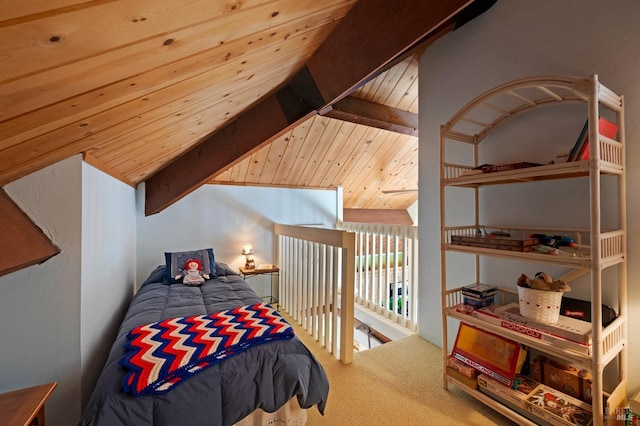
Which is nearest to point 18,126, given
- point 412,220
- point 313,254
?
point 313,254

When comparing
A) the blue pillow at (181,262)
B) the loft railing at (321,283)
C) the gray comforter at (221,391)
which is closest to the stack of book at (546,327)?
the loft railing at (321,283)

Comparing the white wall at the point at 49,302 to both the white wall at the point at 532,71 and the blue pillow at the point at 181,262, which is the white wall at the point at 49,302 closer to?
the blue pillow at the point at 181,262

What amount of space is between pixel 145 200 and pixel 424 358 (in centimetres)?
305

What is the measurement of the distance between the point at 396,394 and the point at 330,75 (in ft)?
6.29

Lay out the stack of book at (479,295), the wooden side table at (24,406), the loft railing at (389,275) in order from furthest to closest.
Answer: the loft railing at (389,275) < the stack of book at (479,295) < the wooden side table at (24,406)

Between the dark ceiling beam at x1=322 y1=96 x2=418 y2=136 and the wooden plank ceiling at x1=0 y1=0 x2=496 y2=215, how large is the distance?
1.11 meters

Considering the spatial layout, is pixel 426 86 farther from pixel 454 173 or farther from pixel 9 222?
pixel 9 222

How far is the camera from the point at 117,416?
1.04 m

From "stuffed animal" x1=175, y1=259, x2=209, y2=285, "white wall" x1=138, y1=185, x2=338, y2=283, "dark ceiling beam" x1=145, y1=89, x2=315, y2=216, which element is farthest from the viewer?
"white wall" x1=138, y1=185, x2=338, y2=283

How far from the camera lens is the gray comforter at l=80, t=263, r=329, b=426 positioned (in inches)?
41.8

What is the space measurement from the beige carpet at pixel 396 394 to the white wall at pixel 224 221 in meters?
1.76

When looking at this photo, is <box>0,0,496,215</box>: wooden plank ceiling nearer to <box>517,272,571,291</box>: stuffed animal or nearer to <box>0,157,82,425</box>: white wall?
<box>0,157,82,425</box>: white wall

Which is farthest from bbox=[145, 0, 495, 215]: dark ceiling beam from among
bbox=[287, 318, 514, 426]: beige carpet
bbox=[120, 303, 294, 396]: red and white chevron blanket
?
bbox=[287, 318, 514, 426]: beige carpet

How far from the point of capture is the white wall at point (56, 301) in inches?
A: 49.5
